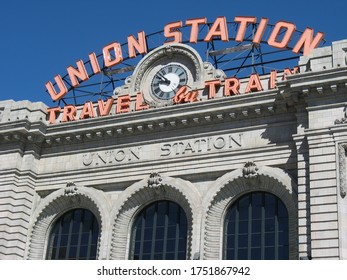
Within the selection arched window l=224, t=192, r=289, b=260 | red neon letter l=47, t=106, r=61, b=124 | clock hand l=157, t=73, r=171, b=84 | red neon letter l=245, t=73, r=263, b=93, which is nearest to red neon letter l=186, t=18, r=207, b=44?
clock hand l=157, t=73, r=171, b=84

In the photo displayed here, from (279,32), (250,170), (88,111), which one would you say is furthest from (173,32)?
(250,170)

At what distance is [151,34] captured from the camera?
159 ft

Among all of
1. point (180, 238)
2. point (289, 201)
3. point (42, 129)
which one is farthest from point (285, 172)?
point (42, 129)

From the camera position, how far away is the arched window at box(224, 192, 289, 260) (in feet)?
116

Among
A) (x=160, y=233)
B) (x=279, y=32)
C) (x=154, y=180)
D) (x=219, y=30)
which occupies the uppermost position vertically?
(x=219, y=30)

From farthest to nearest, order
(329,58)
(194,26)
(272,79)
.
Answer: (194,26), (272,79), (329,58)

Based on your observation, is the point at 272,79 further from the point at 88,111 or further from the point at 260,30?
the point at 88,111

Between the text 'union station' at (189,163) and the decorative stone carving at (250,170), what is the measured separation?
0.06 meters

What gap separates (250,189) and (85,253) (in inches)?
430

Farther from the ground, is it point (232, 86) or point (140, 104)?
point (232, 86)

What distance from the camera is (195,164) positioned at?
3803 cm

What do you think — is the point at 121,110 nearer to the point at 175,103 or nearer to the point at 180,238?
the point at 175,103

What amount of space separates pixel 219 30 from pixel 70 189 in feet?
51.4

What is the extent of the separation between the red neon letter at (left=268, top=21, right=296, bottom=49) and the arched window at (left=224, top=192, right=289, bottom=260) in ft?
39.8
